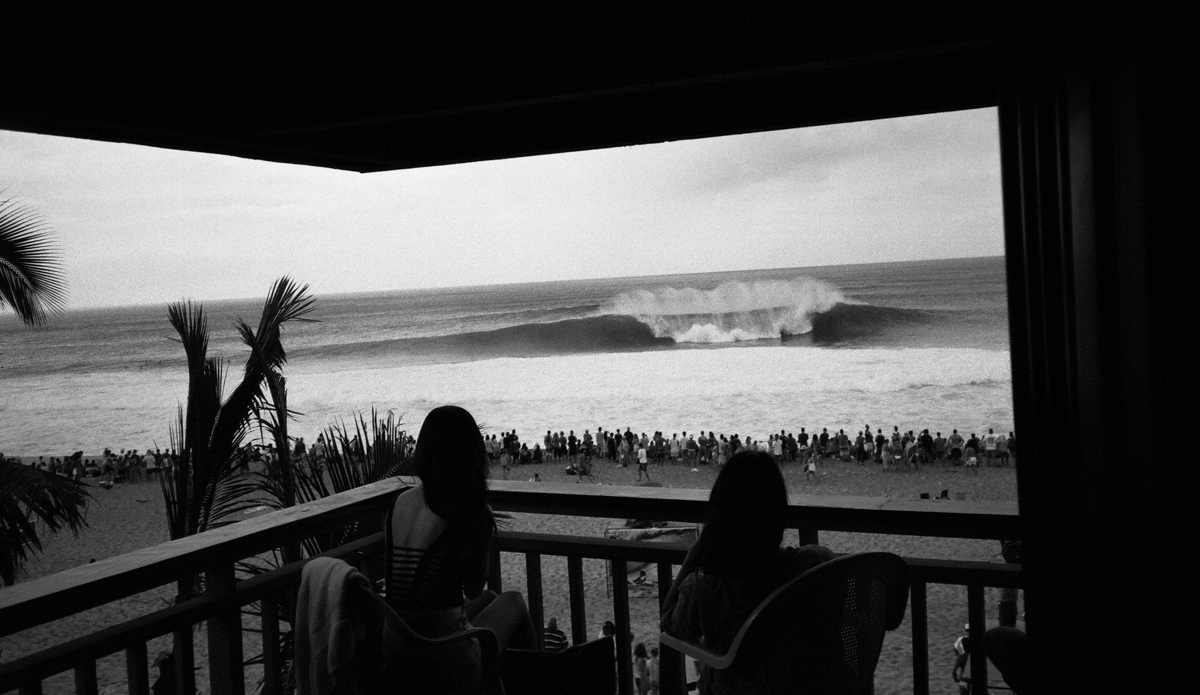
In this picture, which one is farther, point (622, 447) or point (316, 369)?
point (316, 369)

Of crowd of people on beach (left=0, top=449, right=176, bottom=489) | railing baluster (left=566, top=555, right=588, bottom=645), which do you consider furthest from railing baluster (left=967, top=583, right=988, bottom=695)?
crowd of people on beach (left=0, top=449, right=176, bottom=489)

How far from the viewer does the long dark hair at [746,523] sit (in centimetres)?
166

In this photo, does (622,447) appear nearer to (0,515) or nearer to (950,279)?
(0,515)

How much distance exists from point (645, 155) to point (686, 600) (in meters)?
38.0

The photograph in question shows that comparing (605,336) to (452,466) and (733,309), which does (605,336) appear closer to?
(733,309)

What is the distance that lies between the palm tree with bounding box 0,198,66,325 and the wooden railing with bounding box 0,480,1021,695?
5725 millimetres

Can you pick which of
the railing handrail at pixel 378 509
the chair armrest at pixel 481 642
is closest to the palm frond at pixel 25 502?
the railing handrail at pixel 378 509

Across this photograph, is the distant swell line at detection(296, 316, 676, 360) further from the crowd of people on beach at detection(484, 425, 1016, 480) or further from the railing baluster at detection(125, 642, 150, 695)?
the railing baluster at detection(125, 642, 150, 695)

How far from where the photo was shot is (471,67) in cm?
216

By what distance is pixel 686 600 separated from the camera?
1740mm

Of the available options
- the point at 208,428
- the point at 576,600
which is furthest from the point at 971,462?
the point at 576,600

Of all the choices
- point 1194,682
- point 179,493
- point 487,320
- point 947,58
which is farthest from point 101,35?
point 487,320

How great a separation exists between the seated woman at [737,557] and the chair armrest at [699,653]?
0.06 ft

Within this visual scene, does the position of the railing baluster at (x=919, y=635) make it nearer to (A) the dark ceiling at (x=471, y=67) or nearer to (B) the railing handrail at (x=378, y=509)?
(B) the railing handrail at (x=378, y=509)
